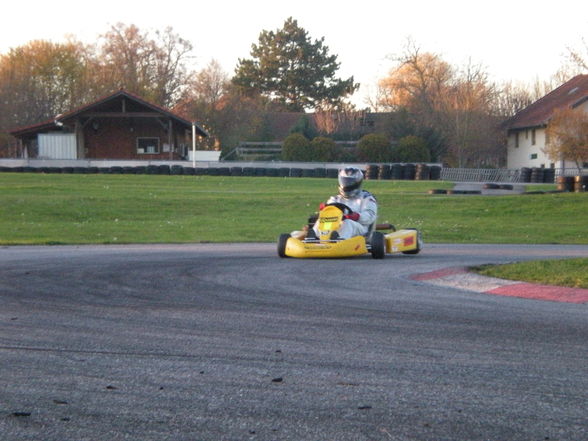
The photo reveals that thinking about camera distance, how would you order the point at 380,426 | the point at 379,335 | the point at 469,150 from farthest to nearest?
the point at 469,150 → the point at 379,335 → the point at 380,426

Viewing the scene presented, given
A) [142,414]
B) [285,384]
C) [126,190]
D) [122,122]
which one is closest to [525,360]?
[285,384]

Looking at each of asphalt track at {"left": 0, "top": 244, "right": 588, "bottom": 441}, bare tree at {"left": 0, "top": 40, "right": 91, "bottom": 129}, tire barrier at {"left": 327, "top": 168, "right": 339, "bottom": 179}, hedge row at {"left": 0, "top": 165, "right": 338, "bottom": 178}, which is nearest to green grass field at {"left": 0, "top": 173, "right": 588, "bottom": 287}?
hedge row at {"left": 0, "top": 165, "right": 338, "bottom": 178}

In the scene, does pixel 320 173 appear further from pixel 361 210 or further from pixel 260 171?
pixel 361 210

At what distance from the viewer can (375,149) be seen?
58312mm

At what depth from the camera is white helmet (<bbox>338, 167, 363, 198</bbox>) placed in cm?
1647

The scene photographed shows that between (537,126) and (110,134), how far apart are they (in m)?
28.8

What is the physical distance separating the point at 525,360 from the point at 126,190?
32.7m

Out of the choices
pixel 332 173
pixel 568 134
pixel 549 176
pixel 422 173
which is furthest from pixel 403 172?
pixel 568 134

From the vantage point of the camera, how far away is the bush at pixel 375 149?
5822cm

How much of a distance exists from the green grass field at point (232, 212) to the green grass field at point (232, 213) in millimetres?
30

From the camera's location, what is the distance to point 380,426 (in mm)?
4941

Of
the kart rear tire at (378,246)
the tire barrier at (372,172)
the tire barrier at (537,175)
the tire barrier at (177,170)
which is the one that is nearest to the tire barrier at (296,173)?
the tire barrier at (372,172)

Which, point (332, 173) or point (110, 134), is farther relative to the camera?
point (110, 134)

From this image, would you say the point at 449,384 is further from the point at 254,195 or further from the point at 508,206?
the point at 254,195
